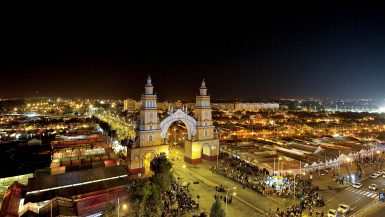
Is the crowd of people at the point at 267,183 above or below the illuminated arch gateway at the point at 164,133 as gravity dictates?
below

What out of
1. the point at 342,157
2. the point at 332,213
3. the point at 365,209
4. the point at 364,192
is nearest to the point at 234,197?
the point at 332,213

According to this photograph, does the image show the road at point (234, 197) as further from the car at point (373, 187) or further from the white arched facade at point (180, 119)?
the car at point (373, 187)

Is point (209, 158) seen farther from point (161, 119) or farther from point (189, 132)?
point (161, 119)

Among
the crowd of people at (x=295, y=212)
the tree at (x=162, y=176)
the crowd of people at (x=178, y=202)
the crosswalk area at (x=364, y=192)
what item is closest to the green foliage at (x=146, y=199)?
the tree at (x=162, y=176)

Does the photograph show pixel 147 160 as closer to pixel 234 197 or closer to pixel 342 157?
pixel 234 197

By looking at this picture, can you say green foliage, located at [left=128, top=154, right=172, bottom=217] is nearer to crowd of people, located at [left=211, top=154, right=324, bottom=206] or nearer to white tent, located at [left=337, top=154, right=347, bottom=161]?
crowd of people, located at [left=211, top=154, right=324, bottom=206]
